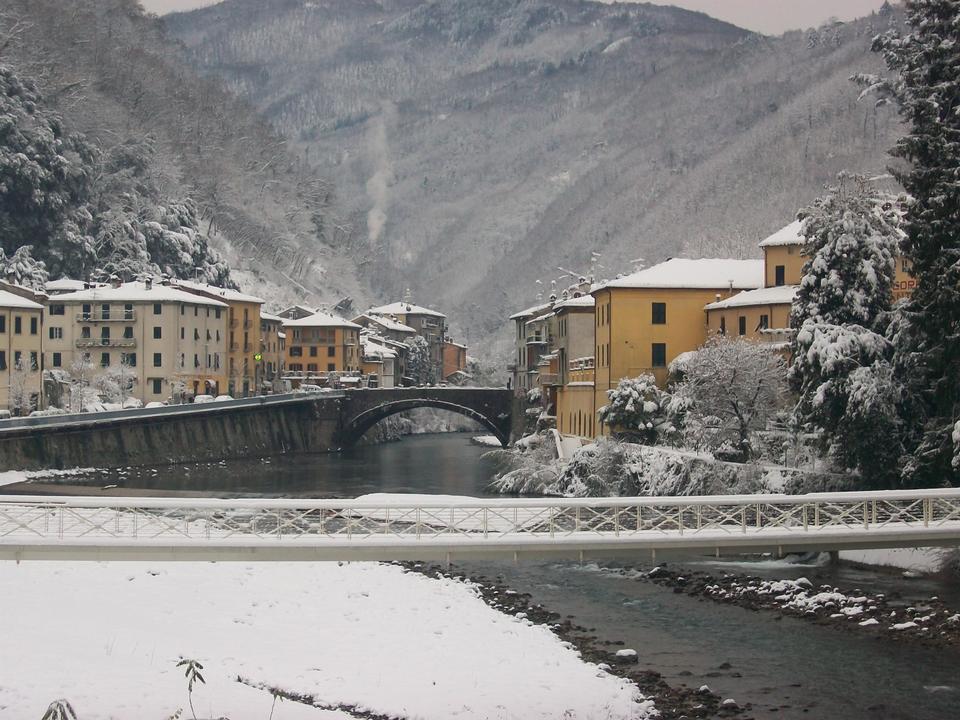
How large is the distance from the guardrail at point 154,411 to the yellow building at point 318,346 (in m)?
24.3

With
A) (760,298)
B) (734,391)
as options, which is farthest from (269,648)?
(760,298)

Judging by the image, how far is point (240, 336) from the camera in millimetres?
117875

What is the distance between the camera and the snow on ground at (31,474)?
73062 mm

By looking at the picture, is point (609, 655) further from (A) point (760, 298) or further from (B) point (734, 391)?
(A) point (760, 298)

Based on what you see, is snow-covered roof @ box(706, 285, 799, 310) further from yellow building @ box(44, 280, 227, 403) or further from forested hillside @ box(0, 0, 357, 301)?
forested hillside @ box(0, 0, 357, 301)

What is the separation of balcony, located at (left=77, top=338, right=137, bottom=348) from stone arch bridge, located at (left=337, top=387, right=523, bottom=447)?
1889 cm

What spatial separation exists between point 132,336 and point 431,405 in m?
25.6

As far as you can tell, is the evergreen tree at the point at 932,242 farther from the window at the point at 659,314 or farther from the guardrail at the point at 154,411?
the guardrail at the point at 154,411

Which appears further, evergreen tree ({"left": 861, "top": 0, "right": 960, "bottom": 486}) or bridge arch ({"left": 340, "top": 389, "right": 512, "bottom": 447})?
bridge arch ({"left": 340, "top": 389, "right": 512, "bottom": 447})

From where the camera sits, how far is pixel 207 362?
111m

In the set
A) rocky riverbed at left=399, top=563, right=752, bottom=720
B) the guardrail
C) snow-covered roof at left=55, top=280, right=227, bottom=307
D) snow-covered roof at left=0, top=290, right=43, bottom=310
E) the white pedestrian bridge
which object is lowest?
rocky riverbed at left=399, top=563, right=752, bottom=720

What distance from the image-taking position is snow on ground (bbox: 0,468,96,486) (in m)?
73.1

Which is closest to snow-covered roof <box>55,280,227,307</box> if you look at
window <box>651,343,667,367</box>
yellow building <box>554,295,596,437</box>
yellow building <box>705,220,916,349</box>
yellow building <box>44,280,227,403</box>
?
yellow building <box>44,280,227,403</box>

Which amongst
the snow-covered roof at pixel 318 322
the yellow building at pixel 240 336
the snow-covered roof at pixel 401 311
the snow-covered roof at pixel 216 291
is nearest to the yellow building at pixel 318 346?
the snow-covered roof at pixel 318 322
